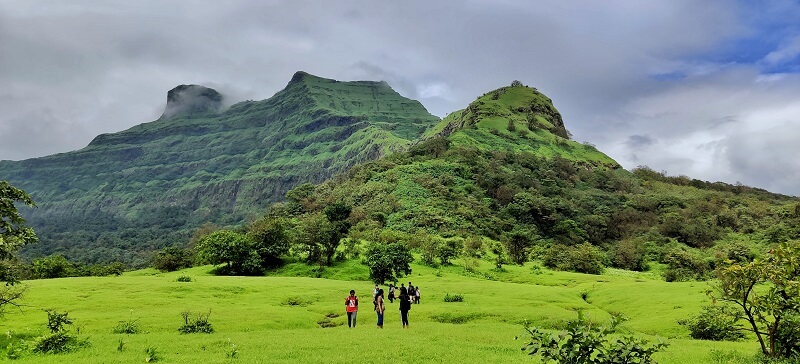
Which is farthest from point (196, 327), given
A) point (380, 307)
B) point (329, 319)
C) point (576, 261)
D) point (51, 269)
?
point (576, 261)

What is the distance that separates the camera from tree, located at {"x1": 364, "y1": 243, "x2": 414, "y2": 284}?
63.1 metres

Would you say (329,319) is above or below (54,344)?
below

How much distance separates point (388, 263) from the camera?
62.8m

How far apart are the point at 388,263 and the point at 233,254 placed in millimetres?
28425

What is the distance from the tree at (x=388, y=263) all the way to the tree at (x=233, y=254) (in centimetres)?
2242

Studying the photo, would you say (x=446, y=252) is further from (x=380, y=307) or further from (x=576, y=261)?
(x=380, y=307)

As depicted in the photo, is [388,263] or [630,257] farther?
[630,257]

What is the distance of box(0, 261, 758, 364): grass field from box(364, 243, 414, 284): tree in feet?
10.9

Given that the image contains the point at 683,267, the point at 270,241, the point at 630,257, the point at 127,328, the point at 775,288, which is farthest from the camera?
the point at 630,257

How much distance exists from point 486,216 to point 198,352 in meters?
109

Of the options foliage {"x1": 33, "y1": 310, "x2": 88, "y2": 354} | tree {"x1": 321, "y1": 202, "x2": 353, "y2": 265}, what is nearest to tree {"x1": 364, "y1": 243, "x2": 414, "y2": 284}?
tree {"x1": 321, "y1": 202, "x2": 353, "y2": 265}

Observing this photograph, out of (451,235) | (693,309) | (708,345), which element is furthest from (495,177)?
(708,345)

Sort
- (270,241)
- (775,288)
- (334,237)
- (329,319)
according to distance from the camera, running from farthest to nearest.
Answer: (270,241), (334,237), (329,319), (775,288)

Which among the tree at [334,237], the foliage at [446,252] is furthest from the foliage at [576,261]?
the tree at [334,237]
